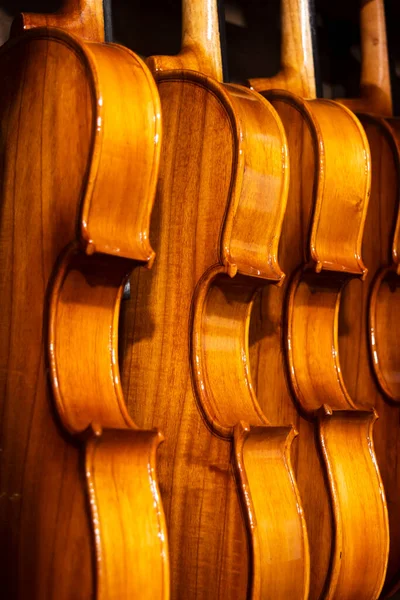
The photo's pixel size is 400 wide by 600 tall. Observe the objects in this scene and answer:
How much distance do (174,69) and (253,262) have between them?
0.41m

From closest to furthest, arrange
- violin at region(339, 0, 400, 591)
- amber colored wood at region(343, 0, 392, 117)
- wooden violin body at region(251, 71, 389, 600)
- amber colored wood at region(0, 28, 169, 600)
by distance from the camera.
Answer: amber colored wood at region(0, 28, 169, 600), wooden violin body at region(251, 71, 389, 600), violin at region(339, 0, 400, 591), amber colored wood at region(343, 0, 392, 117)

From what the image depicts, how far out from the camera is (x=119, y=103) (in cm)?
157

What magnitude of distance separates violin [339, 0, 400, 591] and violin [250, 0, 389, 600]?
0.23 meters

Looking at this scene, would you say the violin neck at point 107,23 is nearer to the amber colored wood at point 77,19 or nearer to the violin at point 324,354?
the amber colored wood at point 77,19

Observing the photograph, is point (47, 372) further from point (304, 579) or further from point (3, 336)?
point (304, 579)

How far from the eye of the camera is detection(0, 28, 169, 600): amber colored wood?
146 cm

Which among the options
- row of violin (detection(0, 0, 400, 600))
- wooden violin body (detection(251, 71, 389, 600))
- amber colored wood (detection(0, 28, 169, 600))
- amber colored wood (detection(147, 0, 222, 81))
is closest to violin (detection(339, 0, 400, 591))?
row of violin (detection(0, 0, 400, 600))

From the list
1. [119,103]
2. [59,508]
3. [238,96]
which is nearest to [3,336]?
[59,508]

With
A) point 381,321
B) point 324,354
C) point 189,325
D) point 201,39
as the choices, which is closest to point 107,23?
point 201,39

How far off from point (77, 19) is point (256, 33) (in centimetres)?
105

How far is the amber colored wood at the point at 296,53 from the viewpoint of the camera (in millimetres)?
2354

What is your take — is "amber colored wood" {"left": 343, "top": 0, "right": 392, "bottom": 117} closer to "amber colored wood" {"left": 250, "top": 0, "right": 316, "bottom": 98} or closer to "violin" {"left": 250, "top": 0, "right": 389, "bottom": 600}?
"amber colored wood" {"left": 250, "top": 0, "right": 316, "bottom": 98}

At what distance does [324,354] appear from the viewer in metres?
2.10

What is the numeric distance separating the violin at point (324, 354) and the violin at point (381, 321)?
233 mm
